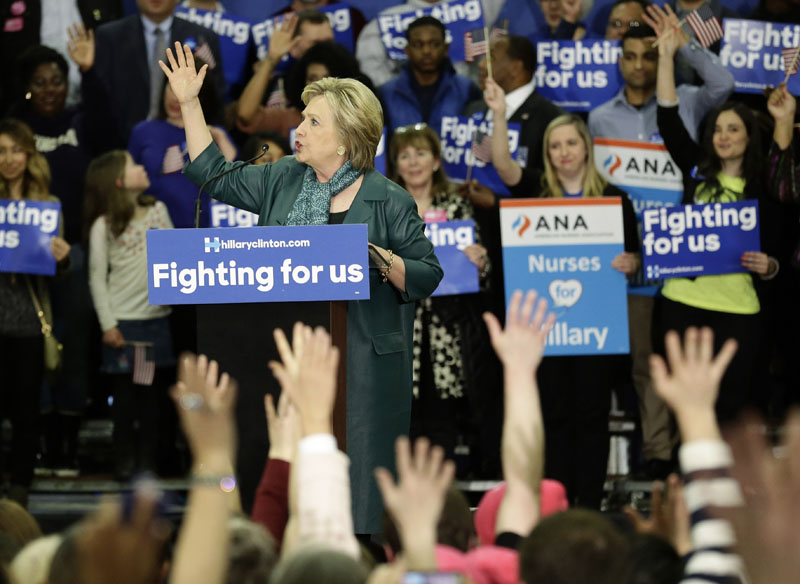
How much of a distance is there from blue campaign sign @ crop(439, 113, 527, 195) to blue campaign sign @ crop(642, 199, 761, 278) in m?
1.05

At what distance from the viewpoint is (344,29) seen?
7574mm

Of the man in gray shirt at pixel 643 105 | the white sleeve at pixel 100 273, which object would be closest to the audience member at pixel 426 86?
the man in gray shirt at pixel 643 105

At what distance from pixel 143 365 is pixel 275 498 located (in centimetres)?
379

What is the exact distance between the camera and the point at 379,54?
7.46 metres

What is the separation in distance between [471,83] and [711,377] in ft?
16.8

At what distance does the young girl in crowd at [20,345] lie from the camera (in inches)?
237

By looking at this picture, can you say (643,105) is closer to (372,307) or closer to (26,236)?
(26,236)

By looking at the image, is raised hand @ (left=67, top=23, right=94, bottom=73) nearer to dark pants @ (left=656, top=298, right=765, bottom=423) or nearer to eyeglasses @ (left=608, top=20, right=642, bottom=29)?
eyeglasses @ (left=608, top=20, right=642, bottom=29)

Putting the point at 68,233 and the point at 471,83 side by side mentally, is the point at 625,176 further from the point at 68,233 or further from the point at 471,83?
the point at 68,233

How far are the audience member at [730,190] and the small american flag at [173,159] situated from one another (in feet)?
8.27

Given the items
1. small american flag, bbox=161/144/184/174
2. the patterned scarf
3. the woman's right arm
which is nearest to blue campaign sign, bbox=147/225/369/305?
the patterned scarf

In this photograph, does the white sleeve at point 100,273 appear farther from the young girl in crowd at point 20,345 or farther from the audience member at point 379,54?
the audience member at point 379,54

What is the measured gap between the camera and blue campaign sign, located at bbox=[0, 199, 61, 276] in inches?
238

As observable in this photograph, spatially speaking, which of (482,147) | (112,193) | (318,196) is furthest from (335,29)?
(318,196)
